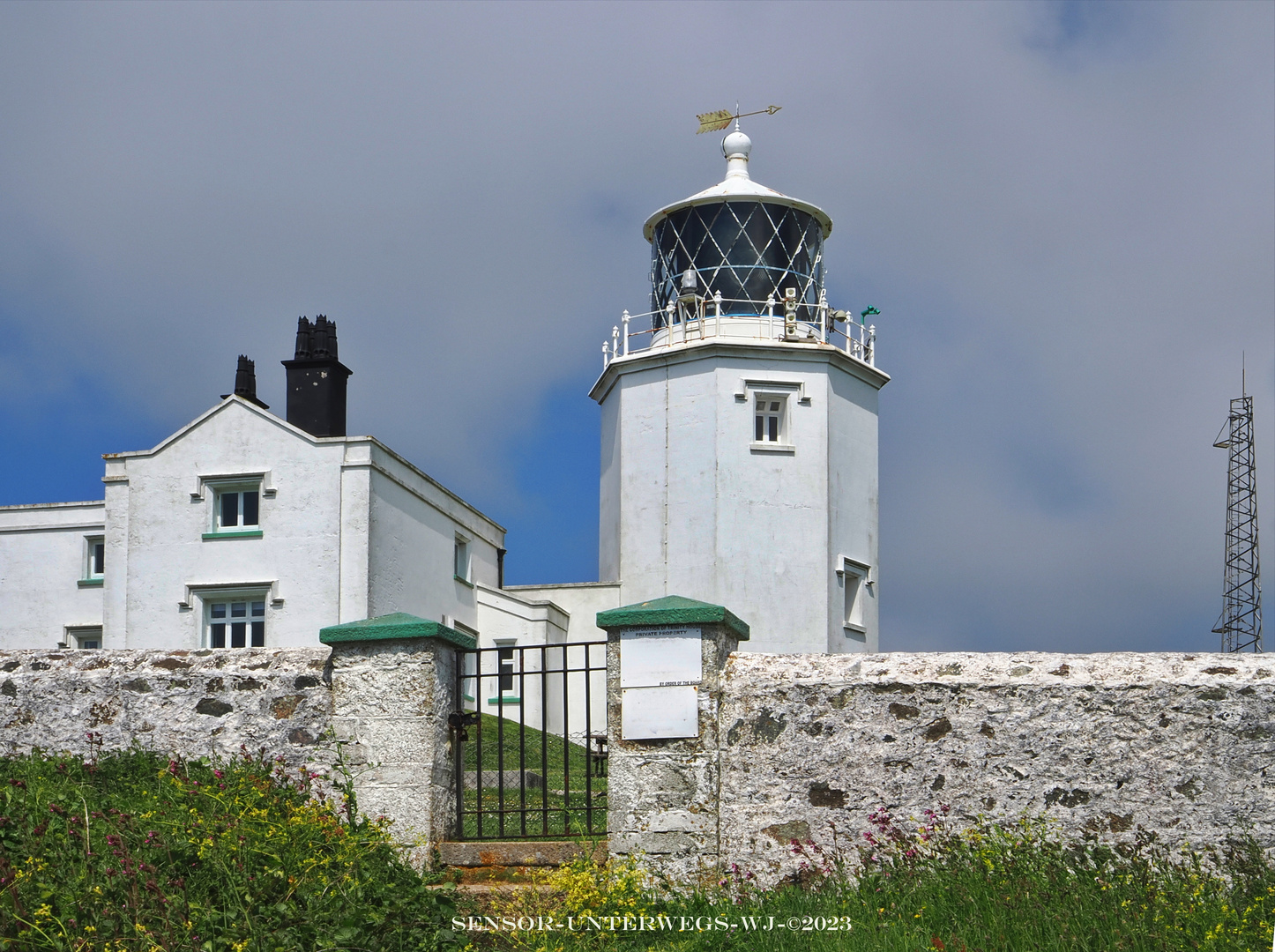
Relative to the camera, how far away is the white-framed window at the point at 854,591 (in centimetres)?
2556

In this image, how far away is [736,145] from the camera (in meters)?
29.5

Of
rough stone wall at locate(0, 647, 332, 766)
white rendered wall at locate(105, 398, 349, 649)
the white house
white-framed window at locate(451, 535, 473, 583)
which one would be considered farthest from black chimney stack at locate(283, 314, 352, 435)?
rough stone wall at locate(0, 647, 332, 766)

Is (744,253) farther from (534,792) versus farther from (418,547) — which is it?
(534,792)

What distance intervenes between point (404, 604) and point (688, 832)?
59.4 ft

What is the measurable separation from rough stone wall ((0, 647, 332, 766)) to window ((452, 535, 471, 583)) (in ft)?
62.3

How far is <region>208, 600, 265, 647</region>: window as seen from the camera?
83.8ft

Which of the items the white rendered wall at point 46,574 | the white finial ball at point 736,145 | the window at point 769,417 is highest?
the white finial ball at point 736,145

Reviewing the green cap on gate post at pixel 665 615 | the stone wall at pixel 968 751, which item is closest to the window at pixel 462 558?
the green cap on gate post at pixel 665 615

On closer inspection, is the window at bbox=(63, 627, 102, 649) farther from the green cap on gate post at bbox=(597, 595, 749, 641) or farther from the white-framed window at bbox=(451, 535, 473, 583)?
the green cap on gate post at bbox=(597, 595, 749, 641)

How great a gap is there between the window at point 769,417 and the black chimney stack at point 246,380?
434 inches

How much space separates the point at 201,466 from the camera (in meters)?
26.0

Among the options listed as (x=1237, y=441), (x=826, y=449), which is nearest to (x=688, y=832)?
(x=826, y=449)

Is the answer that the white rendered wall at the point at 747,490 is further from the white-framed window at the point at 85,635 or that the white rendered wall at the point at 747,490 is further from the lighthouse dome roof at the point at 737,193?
the white-framed window at the point at 85,635

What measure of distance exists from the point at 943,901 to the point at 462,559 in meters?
22.5
